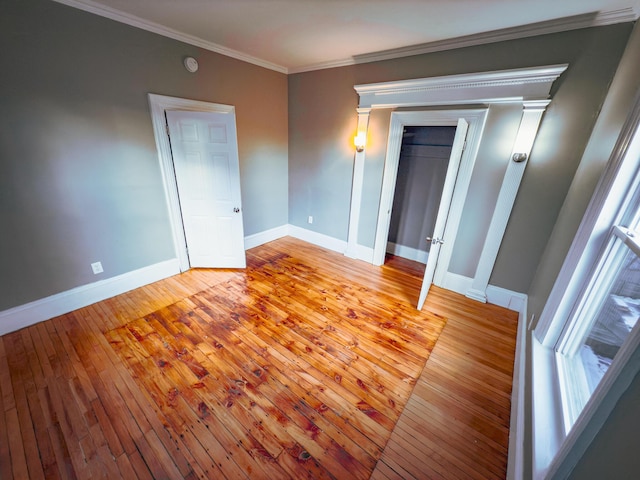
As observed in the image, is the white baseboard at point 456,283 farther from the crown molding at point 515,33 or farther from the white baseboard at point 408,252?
the crown molding at point 515,33

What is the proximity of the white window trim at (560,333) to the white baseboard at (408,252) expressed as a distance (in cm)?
239

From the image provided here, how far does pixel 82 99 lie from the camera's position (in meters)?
2.30

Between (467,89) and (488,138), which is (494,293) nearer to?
(488,138)

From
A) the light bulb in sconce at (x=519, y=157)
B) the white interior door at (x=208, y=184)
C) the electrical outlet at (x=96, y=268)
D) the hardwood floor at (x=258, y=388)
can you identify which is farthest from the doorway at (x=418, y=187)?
the electrical outlet at (x=96, y=268)

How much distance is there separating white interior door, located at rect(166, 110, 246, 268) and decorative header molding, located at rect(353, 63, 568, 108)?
1.97 metres

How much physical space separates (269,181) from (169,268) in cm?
210

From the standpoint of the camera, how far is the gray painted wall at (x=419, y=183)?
3680 millimetres

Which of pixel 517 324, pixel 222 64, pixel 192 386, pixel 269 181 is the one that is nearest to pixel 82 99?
pixel 222 64

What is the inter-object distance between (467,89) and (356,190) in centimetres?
178

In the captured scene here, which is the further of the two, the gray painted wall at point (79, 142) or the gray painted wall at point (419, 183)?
the gray painted wall at point (419, 183)

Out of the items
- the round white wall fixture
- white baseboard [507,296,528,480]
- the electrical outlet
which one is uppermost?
the round white wall fixture

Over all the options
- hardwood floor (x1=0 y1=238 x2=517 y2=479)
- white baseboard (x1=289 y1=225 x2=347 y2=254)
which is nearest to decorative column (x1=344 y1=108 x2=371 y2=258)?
white baseboard (x1=289 y1=225 x2=347 y2=254)

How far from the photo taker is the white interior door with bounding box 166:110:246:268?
117 inches

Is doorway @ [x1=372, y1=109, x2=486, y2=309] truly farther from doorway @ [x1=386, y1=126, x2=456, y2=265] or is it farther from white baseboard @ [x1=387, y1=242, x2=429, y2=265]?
white baseboard @ [x1=387, y1=242, x2=429, y2=265]
